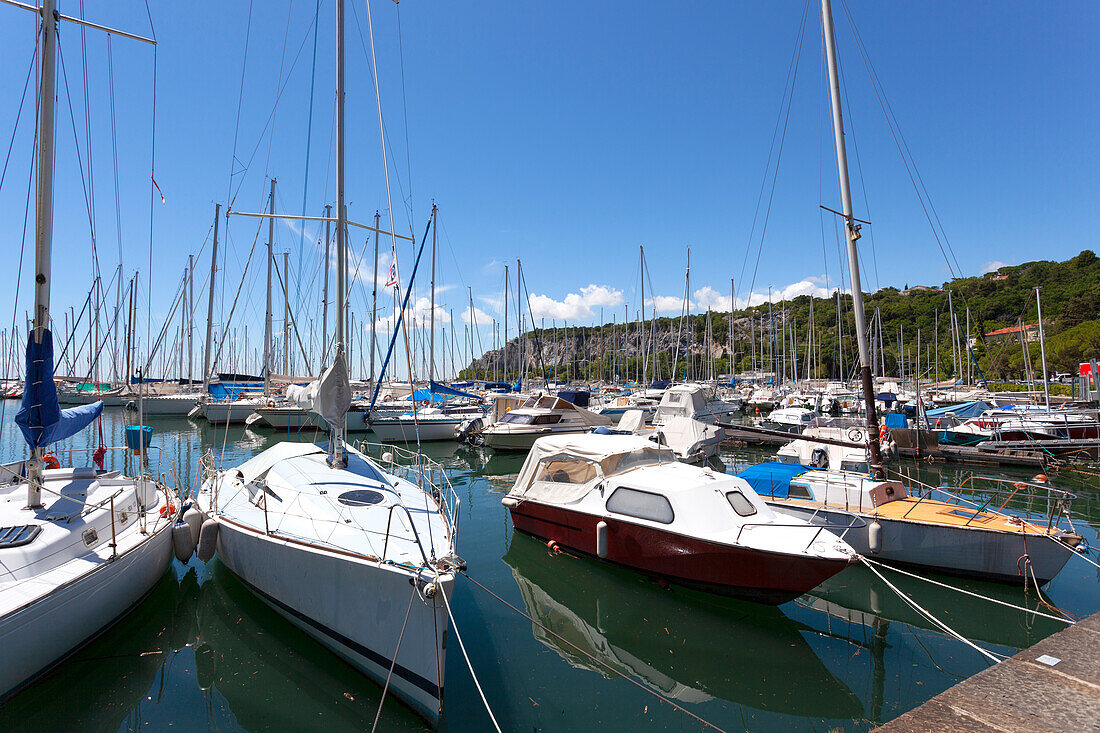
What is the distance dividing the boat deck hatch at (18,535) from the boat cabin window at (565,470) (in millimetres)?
8724

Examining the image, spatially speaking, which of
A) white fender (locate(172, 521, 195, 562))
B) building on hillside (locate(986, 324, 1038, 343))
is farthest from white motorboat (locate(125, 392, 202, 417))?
building on hillside (locate(986, 324, 1038, 343))

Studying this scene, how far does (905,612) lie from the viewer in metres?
9.26

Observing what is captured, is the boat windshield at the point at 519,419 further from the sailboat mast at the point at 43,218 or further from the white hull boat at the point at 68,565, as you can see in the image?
the sailboat mast at the point at 43,218

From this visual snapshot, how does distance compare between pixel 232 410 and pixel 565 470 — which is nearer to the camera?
pixel 565 470

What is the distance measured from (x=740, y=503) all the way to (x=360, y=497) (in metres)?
6.70

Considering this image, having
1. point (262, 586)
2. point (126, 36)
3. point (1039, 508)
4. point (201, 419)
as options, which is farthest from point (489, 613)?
point (201, 419)

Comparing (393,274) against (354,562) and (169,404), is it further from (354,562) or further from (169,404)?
(169,404)

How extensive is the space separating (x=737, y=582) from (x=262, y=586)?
7498mm

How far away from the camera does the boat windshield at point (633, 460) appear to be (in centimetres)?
1153

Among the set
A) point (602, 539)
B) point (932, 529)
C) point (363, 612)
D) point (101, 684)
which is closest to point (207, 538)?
point (101, 684)

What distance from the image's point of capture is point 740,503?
966cm

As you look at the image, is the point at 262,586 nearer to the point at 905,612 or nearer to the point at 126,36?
the point at 126,36

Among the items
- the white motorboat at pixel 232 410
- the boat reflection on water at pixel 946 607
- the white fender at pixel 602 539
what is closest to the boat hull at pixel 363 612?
the white fender at pixel 602 539

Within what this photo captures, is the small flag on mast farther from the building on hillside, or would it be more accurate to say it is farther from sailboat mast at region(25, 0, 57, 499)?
the building on hillside
